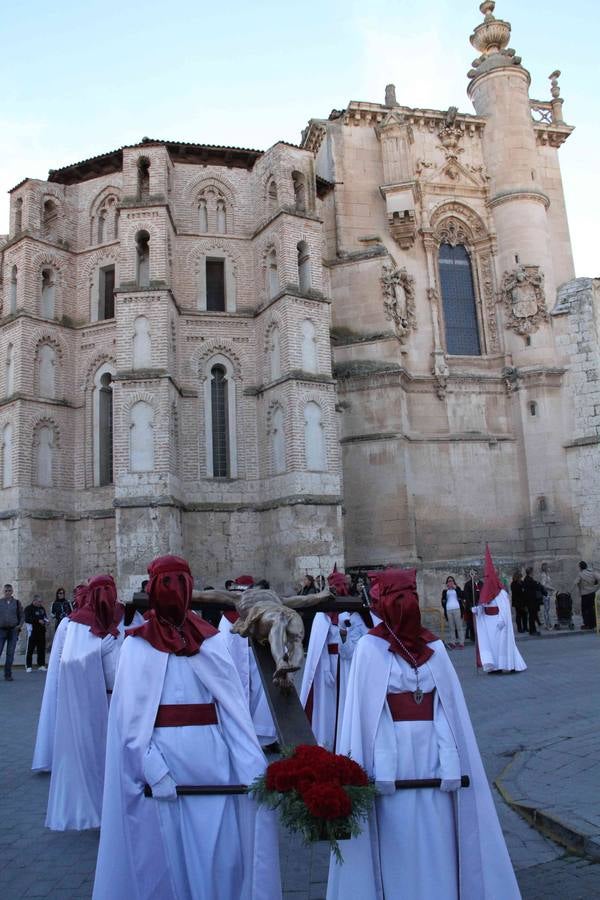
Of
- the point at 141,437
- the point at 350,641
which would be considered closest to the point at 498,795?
the point at 350,641

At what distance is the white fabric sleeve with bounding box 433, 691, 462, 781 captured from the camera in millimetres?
3709

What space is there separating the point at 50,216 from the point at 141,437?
825 cm

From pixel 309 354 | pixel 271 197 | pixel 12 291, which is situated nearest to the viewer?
pixel 309 354

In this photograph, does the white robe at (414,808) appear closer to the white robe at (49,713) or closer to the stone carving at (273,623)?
the stone carving at (273,623)

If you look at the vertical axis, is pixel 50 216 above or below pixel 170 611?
above

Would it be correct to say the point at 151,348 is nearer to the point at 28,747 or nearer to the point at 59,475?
the point at 59,475

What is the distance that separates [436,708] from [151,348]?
719 inches

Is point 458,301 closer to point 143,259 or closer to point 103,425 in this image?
point 143,259

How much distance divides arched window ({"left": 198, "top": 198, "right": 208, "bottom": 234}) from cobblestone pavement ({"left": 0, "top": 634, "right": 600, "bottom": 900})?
15.7m

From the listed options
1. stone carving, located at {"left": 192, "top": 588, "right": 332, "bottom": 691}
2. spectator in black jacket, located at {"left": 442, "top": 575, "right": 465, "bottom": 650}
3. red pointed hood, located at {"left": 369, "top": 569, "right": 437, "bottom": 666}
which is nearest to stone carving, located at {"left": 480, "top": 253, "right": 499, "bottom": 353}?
spectator in black jacket, located at {"left": 442, "top": 575, "right": 465, "bottom": 650}

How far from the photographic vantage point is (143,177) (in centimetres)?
2302

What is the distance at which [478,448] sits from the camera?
25.2 meters

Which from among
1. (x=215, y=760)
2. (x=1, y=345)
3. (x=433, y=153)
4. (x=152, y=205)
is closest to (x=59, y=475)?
(x=1, y=345)

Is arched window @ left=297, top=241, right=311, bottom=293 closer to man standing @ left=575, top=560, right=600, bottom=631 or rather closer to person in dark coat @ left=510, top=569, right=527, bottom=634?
person in dark coat @ left=510, top=569, right=527, bottom=634
